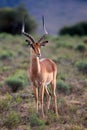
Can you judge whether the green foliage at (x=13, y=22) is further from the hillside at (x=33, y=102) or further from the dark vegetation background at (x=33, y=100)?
the hillside at (x=33, y=102)

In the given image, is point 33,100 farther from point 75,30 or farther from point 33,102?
point 75,30

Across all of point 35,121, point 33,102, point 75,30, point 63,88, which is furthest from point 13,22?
point 35,121

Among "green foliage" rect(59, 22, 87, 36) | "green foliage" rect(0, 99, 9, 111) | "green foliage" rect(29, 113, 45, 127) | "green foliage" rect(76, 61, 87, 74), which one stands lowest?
"green foliage" rect(29, 113, 45, 127)

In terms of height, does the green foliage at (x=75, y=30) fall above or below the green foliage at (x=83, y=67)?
above

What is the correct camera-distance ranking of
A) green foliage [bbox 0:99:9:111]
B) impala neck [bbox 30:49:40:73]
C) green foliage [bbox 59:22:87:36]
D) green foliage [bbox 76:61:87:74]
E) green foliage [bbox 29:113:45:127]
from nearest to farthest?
green foliage [bbox 29:113:45:127]
impala neck [bbox 30:49:40:73]
green foliage [bbox 0:99:9:111]
green foliage [bbox 76:61:87:74]
green foliage [bbox 59:22:87:36]

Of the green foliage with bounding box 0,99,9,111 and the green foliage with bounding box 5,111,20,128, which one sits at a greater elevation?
the green foliage with bounding box 0,99,9,111

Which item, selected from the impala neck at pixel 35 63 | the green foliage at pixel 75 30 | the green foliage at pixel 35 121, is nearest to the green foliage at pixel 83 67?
the impala neck at pixel 35 63

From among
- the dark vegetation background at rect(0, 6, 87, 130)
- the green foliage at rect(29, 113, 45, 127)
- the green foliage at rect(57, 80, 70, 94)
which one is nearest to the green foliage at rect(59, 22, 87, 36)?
the dark vegetation background at rect(0, 6, 87, 130)

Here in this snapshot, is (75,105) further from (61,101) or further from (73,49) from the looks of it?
(73,49)

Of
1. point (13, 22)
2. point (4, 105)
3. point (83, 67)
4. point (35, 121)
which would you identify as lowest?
point (35, 121)

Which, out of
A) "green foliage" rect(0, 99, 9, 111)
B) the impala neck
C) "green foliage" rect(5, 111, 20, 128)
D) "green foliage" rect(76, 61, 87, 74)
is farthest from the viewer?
"green foliage" rect(76, 61, 87, 74)

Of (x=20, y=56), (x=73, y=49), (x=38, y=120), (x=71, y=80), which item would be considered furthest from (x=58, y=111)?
(x=73, y=49)

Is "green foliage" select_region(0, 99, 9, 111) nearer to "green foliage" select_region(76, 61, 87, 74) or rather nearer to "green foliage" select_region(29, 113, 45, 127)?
"green foliage" select_region(29, 113, 45, 127)

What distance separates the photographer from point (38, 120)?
1156 centimetres
